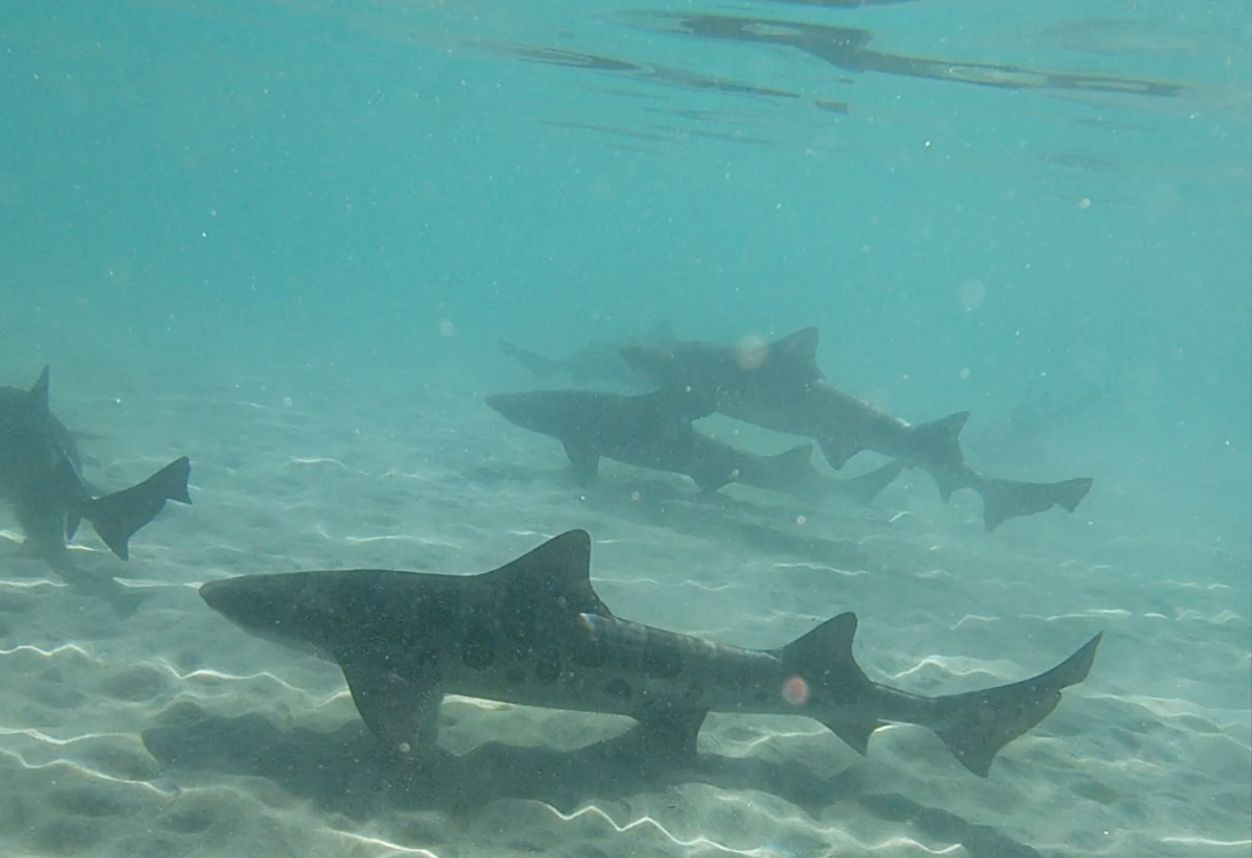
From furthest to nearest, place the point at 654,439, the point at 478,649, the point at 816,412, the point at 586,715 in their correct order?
the point at 816,412
the point at 654,439
the point at 586,715
the point at 478,649

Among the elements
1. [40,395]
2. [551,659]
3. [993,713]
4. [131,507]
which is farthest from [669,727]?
[40,395]

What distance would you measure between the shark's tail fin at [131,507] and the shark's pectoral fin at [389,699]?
11.9 feet

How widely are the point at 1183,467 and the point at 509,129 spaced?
49.2 meters

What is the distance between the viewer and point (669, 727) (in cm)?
607

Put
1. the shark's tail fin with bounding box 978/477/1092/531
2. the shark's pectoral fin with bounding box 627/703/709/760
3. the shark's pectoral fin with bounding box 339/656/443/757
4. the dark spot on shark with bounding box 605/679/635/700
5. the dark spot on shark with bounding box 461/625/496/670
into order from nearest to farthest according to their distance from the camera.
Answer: the shark's pectoral fin with bounding box 339/656/443/757
the dark spot on shark with bounding box 461/625/496/670
the dark spot on shark with bounding box 605/679/635/700
the shark's pectoral fin with bounding box 627/703/709/760
the shark's tail fin with bounding box 978/477/1092/531

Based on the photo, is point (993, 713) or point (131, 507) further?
point (131, 507)

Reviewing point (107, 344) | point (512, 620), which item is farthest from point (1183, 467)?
point (107, 344)

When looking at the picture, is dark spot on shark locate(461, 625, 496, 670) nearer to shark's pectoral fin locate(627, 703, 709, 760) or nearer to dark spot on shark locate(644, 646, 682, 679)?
dark spot on shark locate(644, 646, 682, 679)

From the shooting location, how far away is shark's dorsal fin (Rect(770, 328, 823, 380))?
14234 mm

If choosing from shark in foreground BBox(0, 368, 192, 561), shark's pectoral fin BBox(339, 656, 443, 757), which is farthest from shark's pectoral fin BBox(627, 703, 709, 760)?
shark in foreground BBox(0, 368, 192, 561)

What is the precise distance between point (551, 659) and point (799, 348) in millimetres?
9806

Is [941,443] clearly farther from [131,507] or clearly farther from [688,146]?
[688,146]

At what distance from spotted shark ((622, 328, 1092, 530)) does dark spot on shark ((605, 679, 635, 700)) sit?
27.6ft

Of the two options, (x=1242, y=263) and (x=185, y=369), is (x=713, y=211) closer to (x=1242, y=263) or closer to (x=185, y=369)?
(x=1242, y=263)
